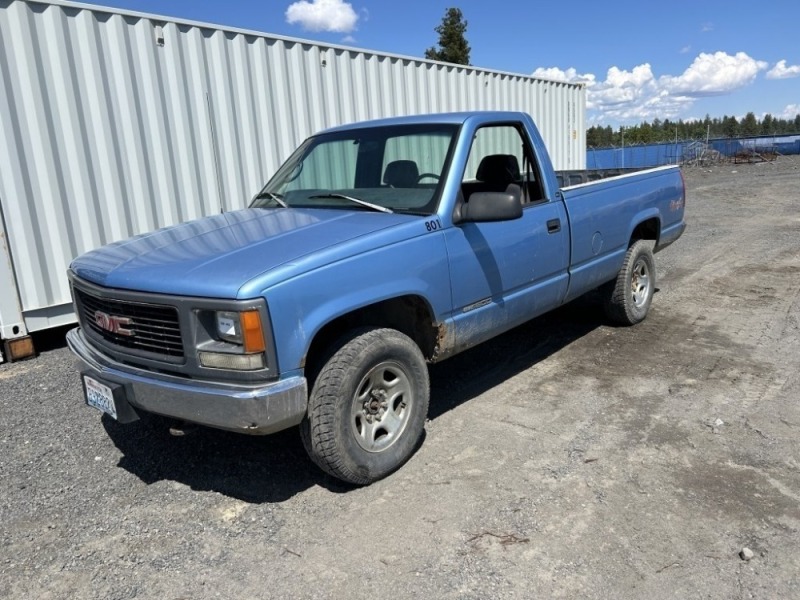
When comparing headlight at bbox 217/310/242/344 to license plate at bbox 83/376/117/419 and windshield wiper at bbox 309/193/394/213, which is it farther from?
windshield wiper at bbox 309/193/394/213

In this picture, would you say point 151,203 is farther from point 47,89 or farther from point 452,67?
point 452,67

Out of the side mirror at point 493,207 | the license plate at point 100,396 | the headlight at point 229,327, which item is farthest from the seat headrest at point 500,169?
the license plate at point 100,396

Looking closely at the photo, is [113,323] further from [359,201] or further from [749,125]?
[749,125]

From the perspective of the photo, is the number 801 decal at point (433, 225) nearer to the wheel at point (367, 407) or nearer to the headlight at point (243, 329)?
the wheel at point (367, 407)

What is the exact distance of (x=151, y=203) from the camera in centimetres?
687

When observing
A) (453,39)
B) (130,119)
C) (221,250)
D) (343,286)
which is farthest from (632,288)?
(453,39)

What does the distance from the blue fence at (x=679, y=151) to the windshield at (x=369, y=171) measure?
3708 cm

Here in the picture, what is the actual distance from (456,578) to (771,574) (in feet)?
4.25

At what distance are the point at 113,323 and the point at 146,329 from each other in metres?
0.26

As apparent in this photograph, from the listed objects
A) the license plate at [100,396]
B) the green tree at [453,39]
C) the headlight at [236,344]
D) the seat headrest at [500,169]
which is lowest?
the license plate at [100,396]

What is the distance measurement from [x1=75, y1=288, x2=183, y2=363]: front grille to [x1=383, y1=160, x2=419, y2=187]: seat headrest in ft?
5.82

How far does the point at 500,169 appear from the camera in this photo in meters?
5.01

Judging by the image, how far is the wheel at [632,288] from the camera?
5941 mm

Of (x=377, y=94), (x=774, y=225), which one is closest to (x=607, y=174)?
(x=377, y=94)
